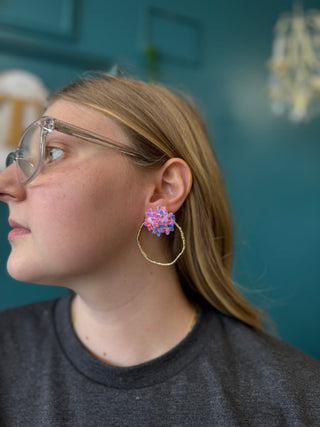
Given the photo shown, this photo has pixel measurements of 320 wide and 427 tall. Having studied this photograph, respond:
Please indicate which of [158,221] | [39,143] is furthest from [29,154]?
[158,221]


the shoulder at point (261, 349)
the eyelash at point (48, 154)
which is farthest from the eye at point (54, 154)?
the shoulder at point (261, 349)

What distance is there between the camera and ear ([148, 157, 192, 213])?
95cm

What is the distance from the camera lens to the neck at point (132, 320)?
2.99ft

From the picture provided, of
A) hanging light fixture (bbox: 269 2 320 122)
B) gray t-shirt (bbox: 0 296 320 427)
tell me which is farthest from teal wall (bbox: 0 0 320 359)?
gray t-shirt (bbox: 0 296 320 427)

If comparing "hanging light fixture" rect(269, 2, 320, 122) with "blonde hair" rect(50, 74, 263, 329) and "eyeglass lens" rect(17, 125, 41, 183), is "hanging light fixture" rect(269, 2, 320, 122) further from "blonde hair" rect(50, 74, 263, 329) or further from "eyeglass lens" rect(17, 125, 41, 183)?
"eyeglass lens" rect(17, 125, 41, 183)

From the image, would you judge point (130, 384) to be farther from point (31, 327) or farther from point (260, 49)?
point (260, 49)

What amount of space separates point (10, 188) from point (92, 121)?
25 cm

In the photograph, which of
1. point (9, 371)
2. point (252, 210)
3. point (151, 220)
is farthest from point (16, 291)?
point (252, 210)

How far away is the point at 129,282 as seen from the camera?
0.91m

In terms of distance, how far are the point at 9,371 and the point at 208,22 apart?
1.98 m

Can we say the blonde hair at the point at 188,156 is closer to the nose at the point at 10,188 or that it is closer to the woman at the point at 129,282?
the woman at the point at 129,282

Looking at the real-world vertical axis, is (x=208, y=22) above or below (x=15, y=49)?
above

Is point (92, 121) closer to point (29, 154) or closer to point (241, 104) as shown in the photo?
point (29, 154)

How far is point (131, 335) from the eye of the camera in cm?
93
